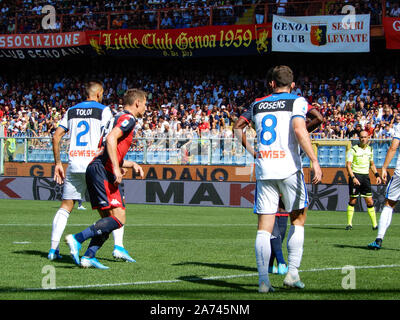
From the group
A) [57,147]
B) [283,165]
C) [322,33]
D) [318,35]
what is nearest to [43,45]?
[318,35]

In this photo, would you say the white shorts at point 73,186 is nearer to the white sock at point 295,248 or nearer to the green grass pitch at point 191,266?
the green grass pitch at point 191,266

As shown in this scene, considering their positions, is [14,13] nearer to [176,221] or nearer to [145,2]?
[145,2]

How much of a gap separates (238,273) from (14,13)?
39.0 meters

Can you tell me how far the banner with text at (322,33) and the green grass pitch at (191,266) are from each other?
1624 cm

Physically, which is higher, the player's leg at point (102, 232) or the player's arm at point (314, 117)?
the player's arm at point (314, 117)

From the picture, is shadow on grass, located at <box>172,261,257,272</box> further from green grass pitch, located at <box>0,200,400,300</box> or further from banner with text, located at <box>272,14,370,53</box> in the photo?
banner with text, located at <box>272,14,370,53</box>

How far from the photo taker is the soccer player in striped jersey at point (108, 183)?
8.02 m

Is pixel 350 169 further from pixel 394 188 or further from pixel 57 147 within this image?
pixel 57 147

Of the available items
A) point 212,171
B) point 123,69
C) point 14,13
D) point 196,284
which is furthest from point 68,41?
point 196,284

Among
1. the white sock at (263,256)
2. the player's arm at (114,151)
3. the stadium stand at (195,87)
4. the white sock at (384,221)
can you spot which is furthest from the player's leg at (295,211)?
the stadium stand at (195,87)

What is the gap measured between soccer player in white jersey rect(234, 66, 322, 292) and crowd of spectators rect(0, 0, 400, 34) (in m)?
25.5

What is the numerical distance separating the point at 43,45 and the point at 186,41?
9390mm

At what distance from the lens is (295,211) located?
683 centimetres

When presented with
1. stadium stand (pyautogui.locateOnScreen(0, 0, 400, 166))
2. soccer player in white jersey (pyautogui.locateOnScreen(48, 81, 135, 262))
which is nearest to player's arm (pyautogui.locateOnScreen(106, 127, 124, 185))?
soccer player in white jersey (pyautogui.locateOnScreen(48, 81, 135, 262))
